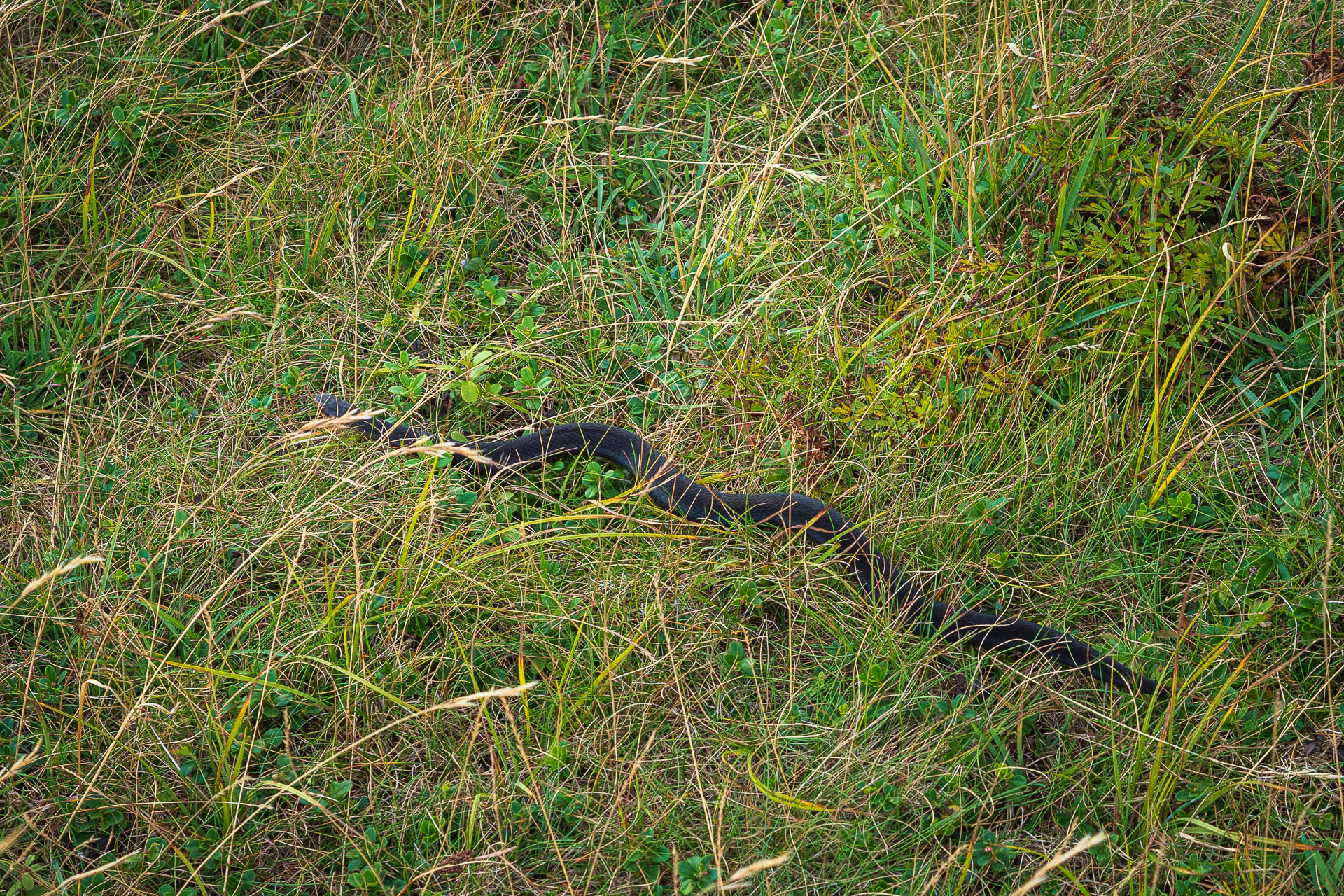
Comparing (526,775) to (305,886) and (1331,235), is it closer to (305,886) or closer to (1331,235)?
(305,886)

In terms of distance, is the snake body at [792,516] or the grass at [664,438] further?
the snake body at [792,516]

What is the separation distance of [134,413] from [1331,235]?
12.3 ft

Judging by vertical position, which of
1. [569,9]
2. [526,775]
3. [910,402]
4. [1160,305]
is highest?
[569,9]

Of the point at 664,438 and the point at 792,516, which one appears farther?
the point at 664,438

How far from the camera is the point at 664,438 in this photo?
2.88 metres

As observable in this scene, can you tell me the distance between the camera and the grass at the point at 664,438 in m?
2.13

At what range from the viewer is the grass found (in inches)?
83.7

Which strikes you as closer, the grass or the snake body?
the grass

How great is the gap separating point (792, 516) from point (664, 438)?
0.49 meters

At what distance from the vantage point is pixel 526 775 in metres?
2.17

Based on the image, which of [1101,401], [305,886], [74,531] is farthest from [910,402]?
[74,531]

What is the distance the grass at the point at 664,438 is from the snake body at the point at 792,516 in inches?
2.9

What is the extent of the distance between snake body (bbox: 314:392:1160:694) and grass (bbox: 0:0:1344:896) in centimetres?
7

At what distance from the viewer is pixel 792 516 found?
2.65 metres
